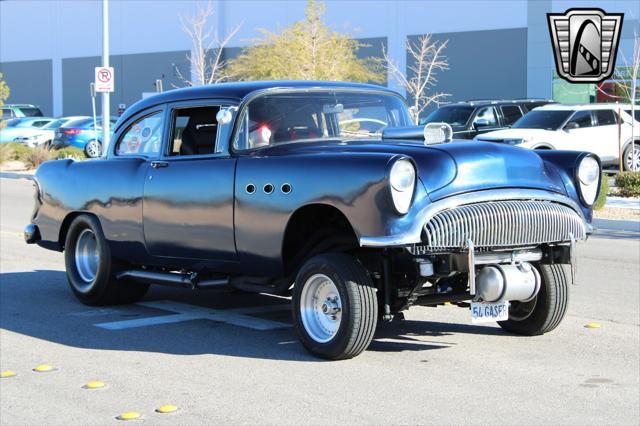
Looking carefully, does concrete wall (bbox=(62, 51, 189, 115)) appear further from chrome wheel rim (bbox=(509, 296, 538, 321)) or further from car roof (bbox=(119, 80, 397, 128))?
chrome wheel rim (bbox=(509, 296, 538, 321))

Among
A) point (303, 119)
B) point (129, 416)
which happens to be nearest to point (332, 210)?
point (303, 119)

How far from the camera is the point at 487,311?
7246mm

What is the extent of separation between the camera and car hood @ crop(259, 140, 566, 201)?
6.99 metres

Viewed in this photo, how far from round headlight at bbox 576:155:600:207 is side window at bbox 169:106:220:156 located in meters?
2.81

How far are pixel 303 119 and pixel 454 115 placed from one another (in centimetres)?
1941

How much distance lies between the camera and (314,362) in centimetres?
735

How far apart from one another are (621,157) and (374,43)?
933 inches

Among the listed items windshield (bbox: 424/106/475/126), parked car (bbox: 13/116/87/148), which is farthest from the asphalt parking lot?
parked car (bbox: 13/116/87/148)

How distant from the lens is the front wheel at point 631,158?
26016 millimetres

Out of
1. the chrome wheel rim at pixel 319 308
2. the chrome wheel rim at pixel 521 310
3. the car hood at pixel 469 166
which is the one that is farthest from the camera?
the chrome wheel rim at pixel 521 310

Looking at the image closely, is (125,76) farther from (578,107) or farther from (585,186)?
(585,186)

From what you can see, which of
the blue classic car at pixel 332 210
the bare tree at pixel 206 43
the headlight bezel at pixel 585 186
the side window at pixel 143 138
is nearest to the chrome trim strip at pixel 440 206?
the blue classic car at pixel 332 210

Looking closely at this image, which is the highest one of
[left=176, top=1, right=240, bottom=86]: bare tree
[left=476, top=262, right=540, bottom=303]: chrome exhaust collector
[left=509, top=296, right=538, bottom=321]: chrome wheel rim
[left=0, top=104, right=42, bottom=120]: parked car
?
[left=176, top=1, right=240, bottom=86]: bare tree

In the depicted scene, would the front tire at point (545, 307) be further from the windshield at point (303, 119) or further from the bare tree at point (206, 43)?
the bare tree at point (206, 43)
